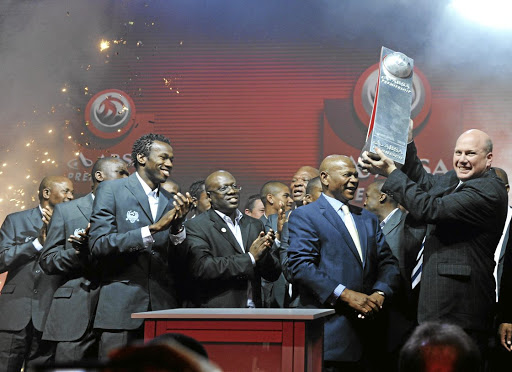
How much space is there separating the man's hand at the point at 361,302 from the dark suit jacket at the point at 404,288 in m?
0.43

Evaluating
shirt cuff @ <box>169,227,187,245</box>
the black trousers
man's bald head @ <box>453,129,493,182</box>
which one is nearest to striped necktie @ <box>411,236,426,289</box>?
man's bald head @ <box>453,129,493,182</box>

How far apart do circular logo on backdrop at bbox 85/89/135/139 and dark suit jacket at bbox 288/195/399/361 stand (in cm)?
380

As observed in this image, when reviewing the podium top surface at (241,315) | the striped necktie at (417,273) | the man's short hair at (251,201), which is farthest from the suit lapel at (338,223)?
the man's short hair at (251,201)

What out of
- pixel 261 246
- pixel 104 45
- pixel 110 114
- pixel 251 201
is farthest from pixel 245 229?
pixel 104 45

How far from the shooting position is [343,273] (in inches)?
146

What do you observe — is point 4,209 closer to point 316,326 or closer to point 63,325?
point 63,325

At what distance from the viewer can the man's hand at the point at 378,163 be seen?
3.53 metres

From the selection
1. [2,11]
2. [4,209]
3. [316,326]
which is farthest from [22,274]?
[2,11]

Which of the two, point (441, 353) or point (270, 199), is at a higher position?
point (270, 199)

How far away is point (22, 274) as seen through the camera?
5324mm

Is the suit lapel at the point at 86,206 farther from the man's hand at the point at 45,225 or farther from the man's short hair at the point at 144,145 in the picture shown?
the man's short hair at the point at 144,145

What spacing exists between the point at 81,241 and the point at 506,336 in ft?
8.05

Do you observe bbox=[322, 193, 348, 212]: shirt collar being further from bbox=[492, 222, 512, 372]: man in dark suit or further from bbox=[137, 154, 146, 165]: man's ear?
bbox=[137, 154, 146, 165]: man's ear

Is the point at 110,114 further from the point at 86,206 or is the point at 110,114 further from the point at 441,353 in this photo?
the point at 441,353
